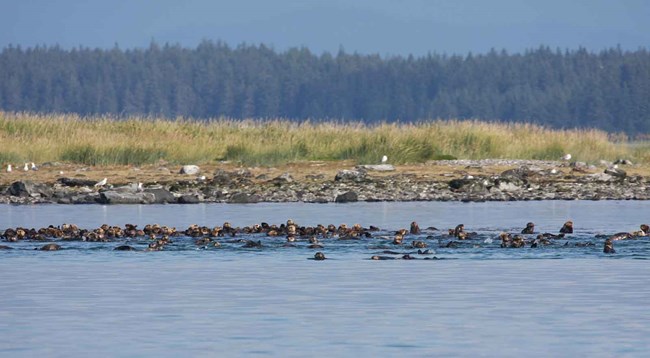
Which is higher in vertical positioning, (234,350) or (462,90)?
(462,90)

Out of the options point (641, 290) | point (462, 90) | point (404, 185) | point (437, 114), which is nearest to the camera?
point (641, 290)

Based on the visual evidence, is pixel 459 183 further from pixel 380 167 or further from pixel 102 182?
pixel 102 182

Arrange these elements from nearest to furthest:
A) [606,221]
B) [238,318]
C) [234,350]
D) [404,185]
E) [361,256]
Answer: [234,350] < [238,318] < [361,256] < [606,221] < [404,185]

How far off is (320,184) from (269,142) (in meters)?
7.89

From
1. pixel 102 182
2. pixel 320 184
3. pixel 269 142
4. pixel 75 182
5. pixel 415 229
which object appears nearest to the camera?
pixel 415 229

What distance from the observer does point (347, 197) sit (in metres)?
31.8

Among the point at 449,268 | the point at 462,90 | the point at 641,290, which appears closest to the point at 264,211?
the point at 449,268

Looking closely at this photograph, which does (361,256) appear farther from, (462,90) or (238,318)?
(462,90)

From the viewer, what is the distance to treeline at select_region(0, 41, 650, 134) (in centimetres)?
15388

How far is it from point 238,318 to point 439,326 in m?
1.81

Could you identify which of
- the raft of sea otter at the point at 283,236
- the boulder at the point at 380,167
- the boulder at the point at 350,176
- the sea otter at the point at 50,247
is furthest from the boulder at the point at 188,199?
the sea otter at the point at 50,247

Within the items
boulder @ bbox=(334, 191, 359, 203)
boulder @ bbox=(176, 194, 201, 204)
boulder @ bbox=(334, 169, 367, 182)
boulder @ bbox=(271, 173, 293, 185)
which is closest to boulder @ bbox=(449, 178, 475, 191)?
boulder @ bbox=(334, 169, 367, 182)

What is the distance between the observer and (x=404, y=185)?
33.4 meters

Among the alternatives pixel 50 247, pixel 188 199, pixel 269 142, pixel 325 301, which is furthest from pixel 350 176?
pixel 325 301
